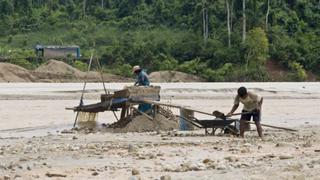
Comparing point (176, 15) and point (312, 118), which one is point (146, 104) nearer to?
point (312, 118)

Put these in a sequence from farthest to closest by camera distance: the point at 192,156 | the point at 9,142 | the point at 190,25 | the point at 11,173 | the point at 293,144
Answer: the point at 190,25 < the point at 9,142 < the point at 293,144 < the point at 192,156 < the point at 11,173

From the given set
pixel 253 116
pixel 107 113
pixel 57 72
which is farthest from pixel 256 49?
pixel 253 116

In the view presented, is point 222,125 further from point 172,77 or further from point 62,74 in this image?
point 172,77

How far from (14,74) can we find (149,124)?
1541 inches

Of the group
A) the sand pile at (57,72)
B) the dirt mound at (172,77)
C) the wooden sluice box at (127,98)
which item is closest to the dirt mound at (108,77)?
the sand pile at (57,72)

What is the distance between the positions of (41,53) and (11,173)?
58007 millimetres

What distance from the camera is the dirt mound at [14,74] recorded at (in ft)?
190

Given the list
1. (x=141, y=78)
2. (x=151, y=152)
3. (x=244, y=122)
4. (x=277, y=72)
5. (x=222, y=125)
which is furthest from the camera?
(x=277, y=72)

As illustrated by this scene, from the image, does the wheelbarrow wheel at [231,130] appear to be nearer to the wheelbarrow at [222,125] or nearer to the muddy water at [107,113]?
the wheelbarrow at [222,125]

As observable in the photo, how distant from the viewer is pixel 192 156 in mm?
14578

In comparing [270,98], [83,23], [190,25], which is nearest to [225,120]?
[270,98]

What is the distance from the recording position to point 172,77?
61.5 m

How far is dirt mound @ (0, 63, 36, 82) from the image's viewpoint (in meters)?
58.0

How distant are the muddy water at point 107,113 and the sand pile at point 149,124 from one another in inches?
90.6
